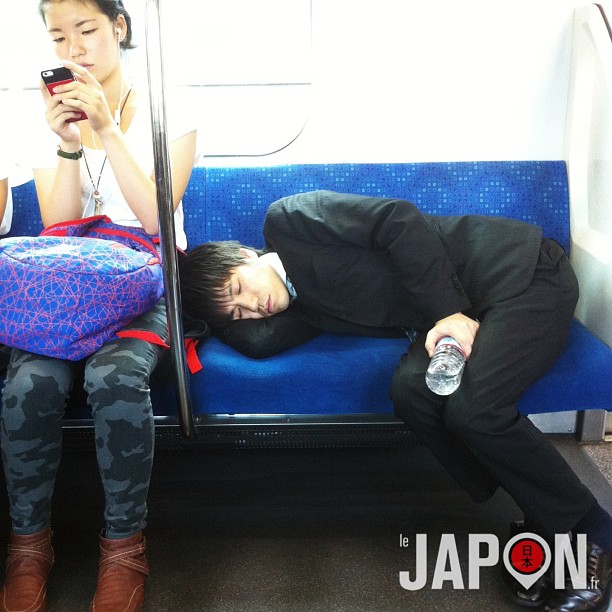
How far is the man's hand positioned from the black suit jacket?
0.27 feet

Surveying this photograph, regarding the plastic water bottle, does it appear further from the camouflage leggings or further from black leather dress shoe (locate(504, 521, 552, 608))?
the camouflage leggings

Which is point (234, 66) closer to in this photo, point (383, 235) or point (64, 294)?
point (383, 235)

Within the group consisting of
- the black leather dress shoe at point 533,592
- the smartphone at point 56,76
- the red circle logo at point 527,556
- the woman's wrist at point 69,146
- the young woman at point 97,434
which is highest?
the smartphone at point 56,76

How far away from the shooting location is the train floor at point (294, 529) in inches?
75.0

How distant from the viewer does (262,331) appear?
2.07 m

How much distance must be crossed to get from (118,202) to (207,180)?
1.33ft

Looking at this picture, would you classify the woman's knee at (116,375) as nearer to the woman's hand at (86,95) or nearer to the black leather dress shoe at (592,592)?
the woman's hand at (86,95)

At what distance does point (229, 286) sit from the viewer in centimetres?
212

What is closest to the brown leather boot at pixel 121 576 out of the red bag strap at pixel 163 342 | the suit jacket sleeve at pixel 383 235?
the red bag strap at pixel 163 342

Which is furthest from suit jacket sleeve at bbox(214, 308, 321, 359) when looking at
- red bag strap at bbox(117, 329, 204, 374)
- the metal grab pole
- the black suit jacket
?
the metal grab pole

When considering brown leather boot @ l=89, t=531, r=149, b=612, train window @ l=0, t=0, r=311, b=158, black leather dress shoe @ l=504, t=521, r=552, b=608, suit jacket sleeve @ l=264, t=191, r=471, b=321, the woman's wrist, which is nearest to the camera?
brown leather boot @ l=89, t=531, r=149, b=612

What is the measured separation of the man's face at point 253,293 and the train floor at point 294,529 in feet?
2.07

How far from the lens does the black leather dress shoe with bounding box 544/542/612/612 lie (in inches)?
70.9

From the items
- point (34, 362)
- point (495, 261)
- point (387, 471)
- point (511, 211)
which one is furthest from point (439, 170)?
point (34, 362)
